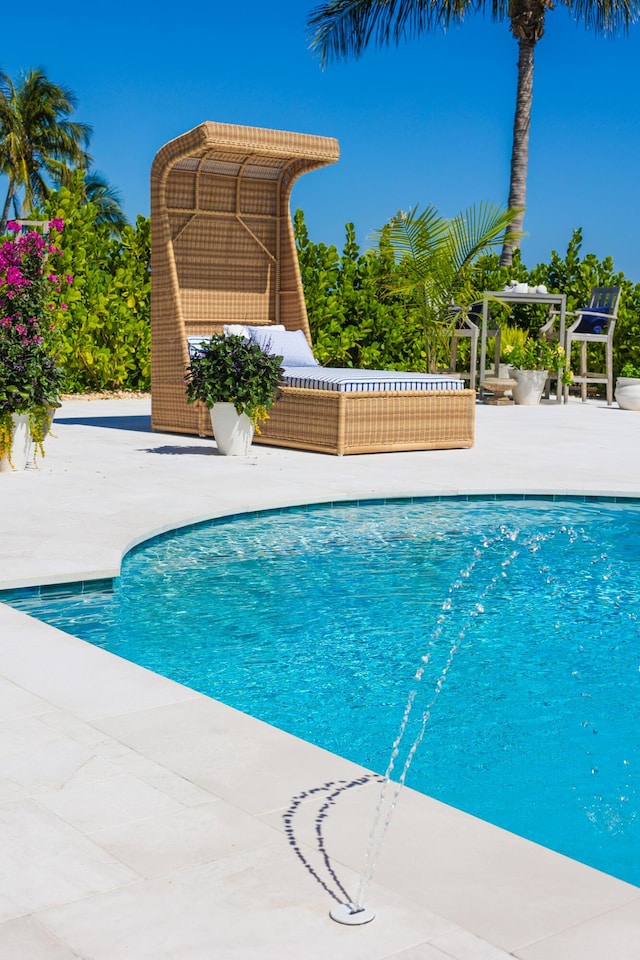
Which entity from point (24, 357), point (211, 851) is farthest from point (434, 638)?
point (24, 357)

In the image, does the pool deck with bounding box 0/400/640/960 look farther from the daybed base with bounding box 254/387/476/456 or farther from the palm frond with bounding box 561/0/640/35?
the palm frond with bounding box 561/0/640/35

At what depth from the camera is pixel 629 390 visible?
13.0 meters

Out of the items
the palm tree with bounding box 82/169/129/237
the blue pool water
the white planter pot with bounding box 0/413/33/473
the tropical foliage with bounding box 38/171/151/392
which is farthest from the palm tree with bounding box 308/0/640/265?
the palm tree with bounding box 82/169/129/237

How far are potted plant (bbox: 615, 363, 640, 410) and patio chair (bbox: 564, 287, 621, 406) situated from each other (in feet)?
1.12

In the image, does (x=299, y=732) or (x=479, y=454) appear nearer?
(x=299, y=732)

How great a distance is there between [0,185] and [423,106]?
1778cm

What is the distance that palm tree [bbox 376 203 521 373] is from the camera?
12.8m

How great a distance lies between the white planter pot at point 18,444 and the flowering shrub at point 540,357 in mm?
7295

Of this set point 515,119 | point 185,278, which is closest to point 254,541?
point 185,278

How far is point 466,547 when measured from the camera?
559 cm

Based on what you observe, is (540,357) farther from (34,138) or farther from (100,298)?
(34,138)

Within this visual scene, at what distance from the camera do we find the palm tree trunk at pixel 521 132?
16.9 meters

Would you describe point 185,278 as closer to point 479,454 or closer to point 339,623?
point 479,454

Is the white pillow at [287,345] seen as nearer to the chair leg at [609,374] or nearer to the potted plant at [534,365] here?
the potted plant at [534,365]
